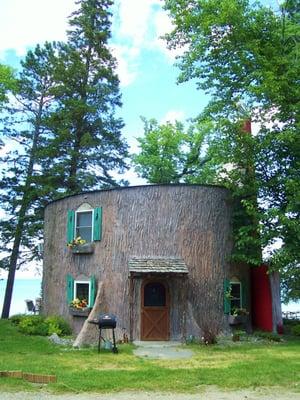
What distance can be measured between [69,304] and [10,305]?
13085mm

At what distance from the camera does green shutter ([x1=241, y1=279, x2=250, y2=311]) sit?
705 inches

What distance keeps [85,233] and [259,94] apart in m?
8.54

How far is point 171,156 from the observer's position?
3484cm

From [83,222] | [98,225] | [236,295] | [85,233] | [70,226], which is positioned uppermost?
[83,222]

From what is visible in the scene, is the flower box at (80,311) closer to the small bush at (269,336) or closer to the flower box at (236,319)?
the flower box at (236,319)

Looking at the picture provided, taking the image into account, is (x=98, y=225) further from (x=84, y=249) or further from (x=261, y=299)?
(x=261, y=299)

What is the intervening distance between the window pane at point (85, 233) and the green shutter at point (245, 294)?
243 inches

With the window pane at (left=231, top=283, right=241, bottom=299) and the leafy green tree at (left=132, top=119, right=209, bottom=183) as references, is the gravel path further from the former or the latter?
the leafy green tree at (left=132, top=119, right=209, bottom=183)

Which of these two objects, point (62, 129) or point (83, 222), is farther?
point (62, 129)

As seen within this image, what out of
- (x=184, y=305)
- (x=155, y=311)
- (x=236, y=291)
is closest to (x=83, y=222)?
(x=155, y=311)

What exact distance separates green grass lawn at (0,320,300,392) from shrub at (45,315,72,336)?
2201mm

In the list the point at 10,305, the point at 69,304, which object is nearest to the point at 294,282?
the point at 69,304

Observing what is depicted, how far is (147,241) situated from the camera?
1686 cm

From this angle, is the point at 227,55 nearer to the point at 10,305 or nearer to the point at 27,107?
the point at 27,107
